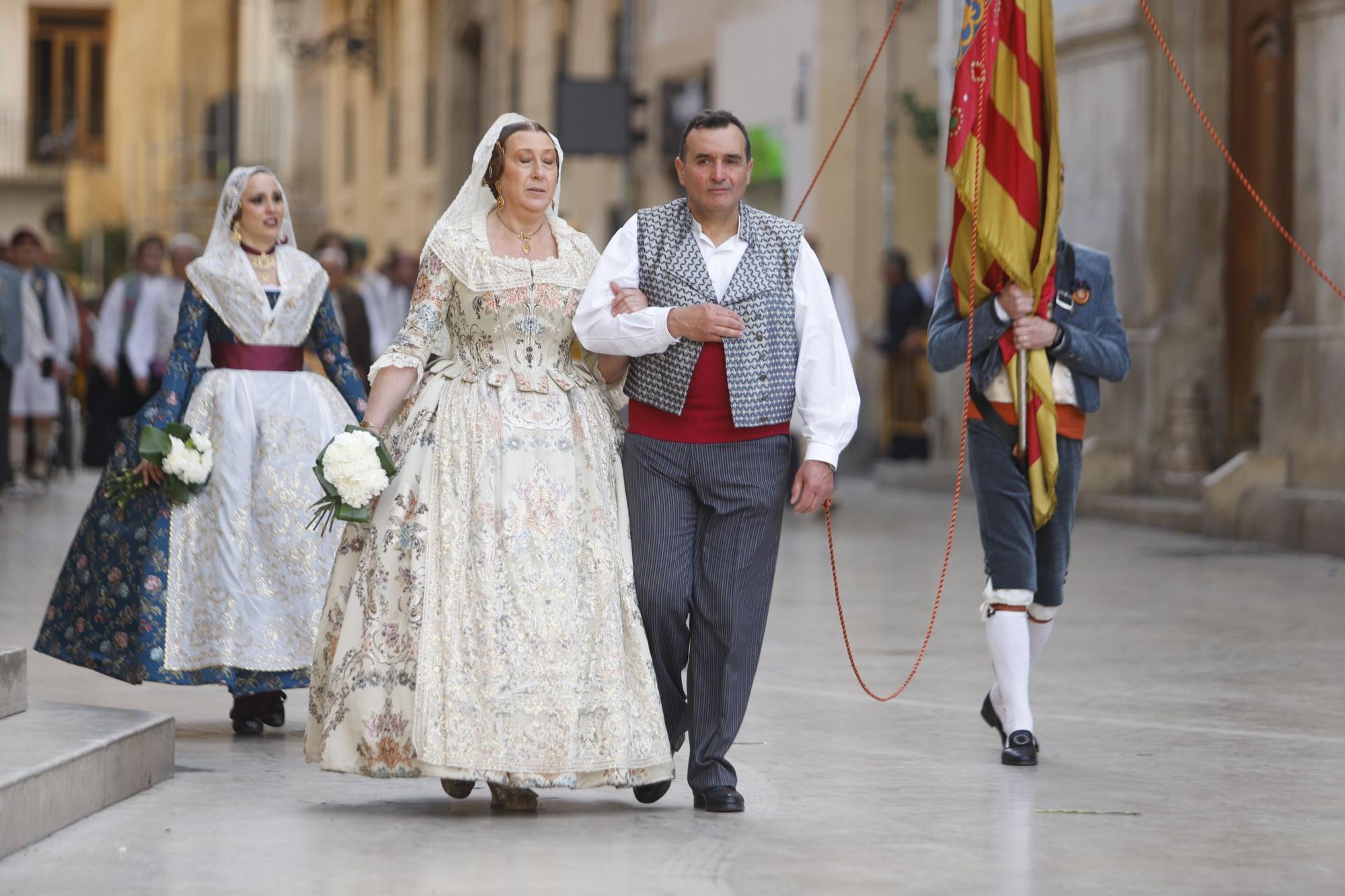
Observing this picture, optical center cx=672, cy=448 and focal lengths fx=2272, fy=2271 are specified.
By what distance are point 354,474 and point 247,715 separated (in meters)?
1.85

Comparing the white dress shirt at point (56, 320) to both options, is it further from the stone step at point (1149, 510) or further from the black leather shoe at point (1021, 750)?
the black leather shoe at point (1021, 750)

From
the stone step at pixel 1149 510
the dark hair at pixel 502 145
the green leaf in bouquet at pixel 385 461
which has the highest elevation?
the dark hair at pixel 502 145

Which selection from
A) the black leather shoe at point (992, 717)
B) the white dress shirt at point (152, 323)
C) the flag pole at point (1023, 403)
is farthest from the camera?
the white dress shirt at point (152, 323)

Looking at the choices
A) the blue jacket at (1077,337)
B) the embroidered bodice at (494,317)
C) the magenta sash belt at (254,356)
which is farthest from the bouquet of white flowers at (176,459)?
the blue jacket at (1077,337)

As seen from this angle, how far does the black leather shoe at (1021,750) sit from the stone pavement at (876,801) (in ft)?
0.24

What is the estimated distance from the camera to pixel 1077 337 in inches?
267

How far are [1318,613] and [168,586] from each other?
17.7ft

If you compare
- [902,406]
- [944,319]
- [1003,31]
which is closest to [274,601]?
[944,319]

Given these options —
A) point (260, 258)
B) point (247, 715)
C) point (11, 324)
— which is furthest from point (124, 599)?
point (11, 324)

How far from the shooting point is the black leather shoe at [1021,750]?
21.5 ft

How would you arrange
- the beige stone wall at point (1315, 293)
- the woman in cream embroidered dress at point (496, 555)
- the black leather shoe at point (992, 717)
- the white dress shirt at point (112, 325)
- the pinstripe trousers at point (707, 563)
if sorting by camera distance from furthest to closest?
1. the white dress shirt at point (112, 325)
2. the beige stone wall at point (1315, 293)
3. the black leather shoe at point (992, 717)
4. the pinstripe trousers at point (707, 563)
5. the woman in cream embroidered dress at point (496, 555)

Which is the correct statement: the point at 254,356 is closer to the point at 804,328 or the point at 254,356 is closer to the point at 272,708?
the point at 272,708

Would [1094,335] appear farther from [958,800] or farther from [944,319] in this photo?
[958,800]

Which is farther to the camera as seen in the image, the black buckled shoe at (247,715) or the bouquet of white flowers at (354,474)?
the black buckled shoe at (247,715)
